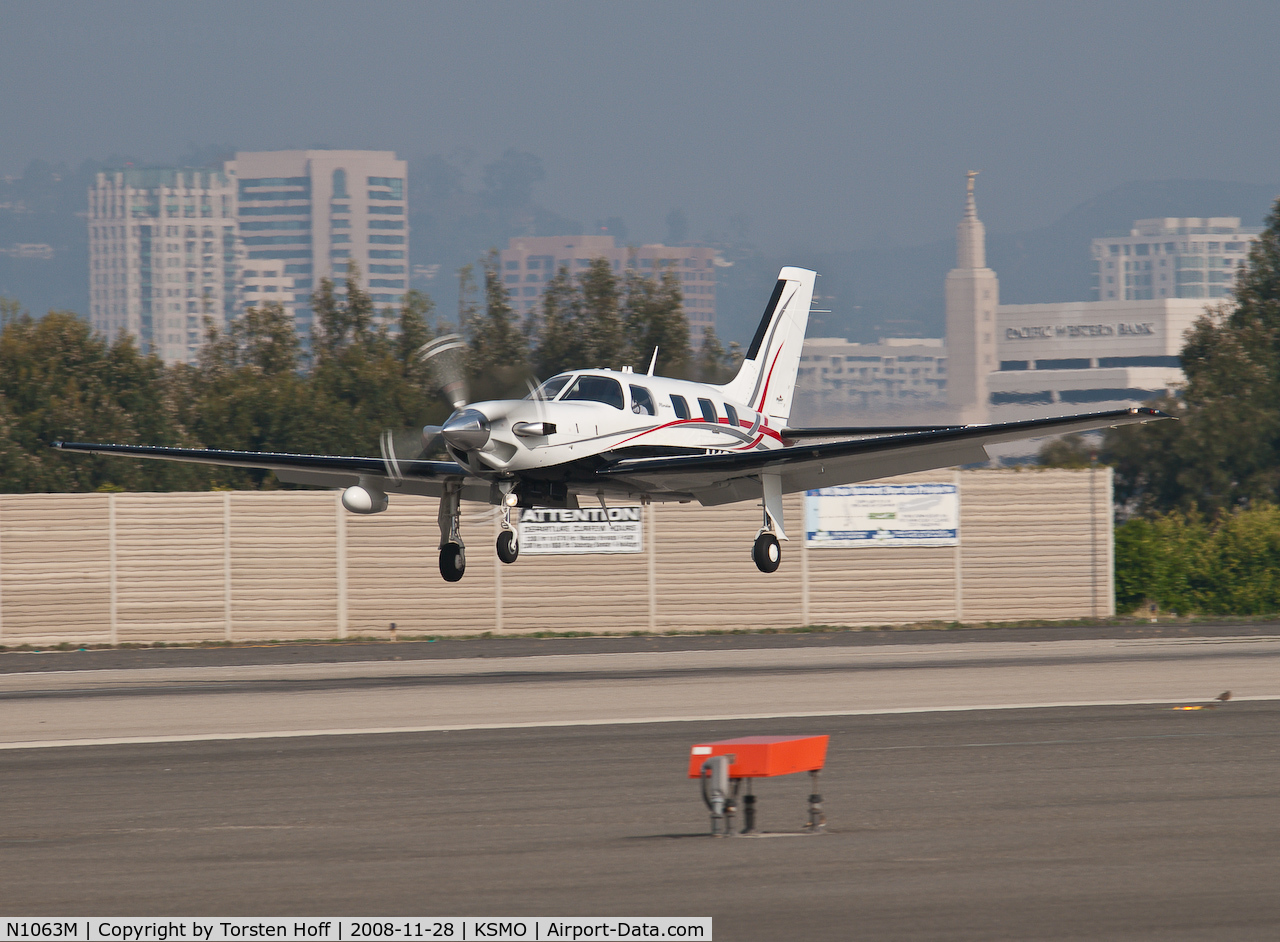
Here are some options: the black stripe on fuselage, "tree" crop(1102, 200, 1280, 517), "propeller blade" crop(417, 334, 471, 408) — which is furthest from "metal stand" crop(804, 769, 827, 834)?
"tree" crop(1102, 200, 1280, 517)

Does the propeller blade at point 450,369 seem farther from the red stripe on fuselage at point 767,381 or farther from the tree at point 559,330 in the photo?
the tree at point 559,330

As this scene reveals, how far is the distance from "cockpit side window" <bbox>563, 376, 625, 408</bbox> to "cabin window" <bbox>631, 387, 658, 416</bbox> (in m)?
0.31

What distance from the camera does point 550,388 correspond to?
26344mm

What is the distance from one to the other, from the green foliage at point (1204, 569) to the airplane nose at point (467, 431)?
30158mm

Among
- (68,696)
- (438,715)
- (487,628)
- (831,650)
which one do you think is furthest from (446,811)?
(487,628)

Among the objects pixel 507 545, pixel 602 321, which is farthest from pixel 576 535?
pixel 602 321

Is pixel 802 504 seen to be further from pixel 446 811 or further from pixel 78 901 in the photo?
pixel 78 901

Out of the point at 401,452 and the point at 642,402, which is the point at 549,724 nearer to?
the point at 401,452

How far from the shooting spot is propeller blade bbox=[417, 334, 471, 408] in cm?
2652

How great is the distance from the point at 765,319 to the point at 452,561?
412 inches

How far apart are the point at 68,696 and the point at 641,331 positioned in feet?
121

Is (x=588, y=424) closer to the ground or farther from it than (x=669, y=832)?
farther from it

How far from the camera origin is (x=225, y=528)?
4328cm

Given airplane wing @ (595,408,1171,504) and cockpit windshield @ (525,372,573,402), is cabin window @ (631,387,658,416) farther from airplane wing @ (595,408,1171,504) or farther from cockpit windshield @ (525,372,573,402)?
cockpit windshield @ (525,372,573,402)
